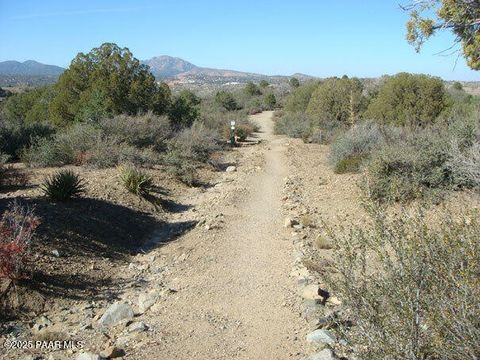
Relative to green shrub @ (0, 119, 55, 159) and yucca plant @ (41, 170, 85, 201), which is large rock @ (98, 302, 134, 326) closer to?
yucca plant @ (41, 170, 85, 201)

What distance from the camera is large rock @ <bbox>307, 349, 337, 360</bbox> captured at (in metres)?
4.36

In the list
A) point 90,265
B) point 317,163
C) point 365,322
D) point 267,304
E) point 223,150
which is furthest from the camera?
point 223,150

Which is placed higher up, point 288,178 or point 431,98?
point 431,98

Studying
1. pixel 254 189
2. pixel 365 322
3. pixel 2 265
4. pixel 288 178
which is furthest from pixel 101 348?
pixel 288 178

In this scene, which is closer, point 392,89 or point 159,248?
point 159,248

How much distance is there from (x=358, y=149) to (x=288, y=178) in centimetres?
260

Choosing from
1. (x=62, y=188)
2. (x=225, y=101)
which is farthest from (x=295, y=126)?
(x=225, y=101)

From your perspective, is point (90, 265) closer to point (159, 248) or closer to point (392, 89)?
point (159, 248)

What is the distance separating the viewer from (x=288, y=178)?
14195 mm

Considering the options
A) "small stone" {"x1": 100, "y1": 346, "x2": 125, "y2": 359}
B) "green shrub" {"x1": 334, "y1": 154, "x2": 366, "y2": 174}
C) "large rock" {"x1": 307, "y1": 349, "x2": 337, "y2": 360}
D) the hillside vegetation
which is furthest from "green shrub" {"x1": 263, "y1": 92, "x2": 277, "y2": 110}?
"large rock" {"x1": 307, "y1": 349, "x2": 337, "y2": 360}

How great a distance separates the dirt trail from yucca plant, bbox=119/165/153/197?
8.00 ft

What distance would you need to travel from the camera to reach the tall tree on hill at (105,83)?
1853 cm

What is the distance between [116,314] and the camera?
5.84 m

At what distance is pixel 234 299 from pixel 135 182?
19.4 feet
